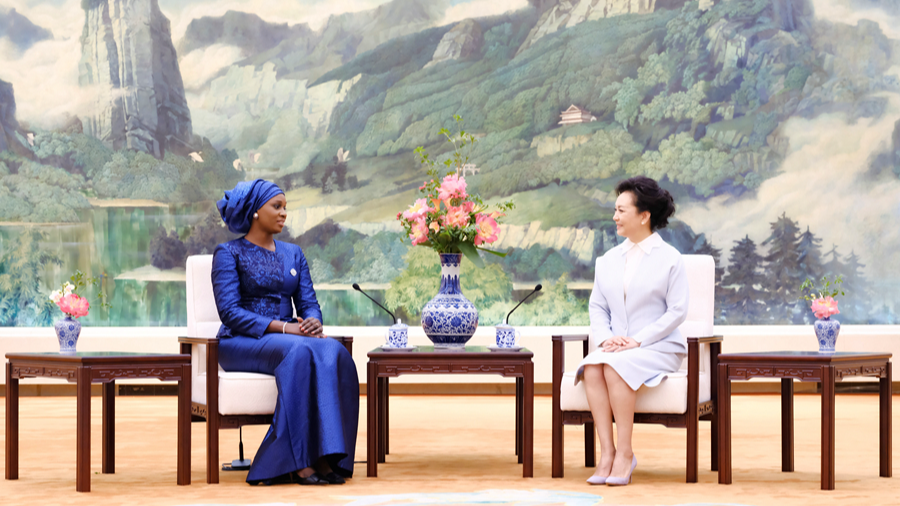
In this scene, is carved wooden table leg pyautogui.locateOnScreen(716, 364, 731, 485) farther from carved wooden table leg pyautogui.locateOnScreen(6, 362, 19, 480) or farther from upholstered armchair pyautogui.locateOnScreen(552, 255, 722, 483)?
carved wooden table leg pyautogui.locateOnScreen(6, 362, 19, 480)

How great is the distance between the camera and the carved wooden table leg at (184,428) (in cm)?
342

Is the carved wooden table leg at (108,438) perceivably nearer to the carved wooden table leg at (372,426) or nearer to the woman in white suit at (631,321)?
the carved wooden table leg at (372,426)

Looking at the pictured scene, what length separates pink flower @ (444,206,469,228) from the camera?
3.82m

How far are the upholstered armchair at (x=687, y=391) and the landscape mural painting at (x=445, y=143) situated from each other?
424 centimetres

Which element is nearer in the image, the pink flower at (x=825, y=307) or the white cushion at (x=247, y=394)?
the white cushion at (x=247, y=394)

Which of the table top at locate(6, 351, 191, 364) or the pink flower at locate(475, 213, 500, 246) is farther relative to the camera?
the pink flower at locate(475, 213, 500, 246)

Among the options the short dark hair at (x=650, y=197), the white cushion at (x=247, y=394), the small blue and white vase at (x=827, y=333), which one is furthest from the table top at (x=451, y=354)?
the small blue and white vase at (x=827, y=333)

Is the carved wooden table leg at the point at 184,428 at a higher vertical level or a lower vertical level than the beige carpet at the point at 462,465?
higher

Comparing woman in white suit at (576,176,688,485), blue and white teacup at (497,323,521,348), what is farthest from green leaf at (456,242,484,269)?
woman in white suit at (576,176,688,485)

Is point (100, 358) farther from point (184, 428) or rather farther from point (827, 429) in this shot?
point (827, 429)

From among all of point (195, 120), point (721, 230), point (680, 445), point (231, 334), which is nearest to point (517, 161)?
point (721, 230)

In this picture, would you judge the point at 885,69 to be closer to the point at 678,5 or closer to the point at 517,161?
the point at 678,5

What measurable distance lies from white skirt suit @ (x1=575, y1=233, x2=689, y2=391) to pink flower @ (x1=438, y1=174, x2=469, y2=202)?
641mm

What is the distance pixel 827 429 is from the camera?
11.0 ft
